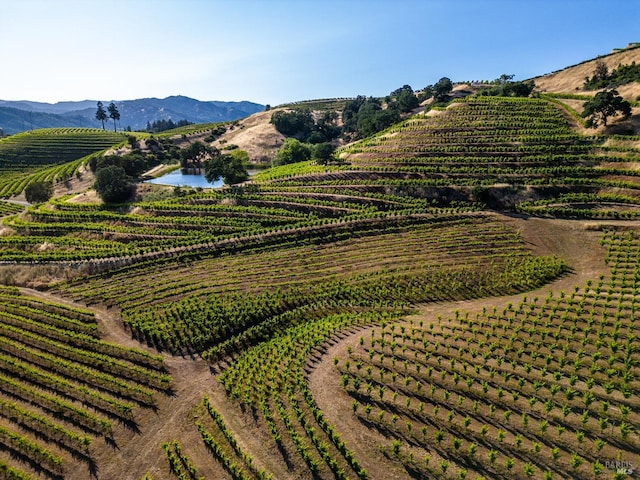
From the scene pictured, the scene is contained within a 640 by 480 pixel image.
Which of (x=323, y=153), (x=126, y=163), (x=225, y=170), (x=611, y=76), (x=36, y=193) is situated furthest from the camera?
(x=611, y=76)

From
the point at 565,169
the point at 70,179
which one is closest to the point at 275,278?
the point at 565,169

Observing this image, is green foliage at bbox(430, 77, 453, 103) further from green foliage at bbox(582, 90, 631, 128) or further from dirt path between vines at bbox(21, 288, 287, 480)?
dirt path between vines at bbox(21, 288, 287, 480)

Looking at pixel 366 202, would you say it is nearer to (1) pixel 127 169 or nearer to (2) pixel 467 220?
(2) pixel 467 220

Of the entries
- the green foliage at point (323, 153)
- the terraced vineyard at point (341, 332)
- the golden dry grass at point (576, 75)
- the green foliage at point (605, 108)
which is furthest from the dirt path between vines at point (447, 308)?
the golden dry grass at point (576, 75)

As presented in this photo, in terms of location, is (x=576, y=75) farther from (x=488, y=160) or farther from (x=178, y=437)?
(x=178, y=437)

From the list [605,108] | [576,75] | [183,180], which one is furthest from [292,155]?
[576,75]

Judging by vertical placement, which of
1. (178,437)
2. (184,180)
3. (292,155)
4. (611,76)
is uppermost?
(611,76)

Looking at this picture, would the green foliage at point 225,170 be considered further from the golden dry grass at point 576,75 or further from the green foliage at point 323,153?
the golden dry grass at point 576,75
